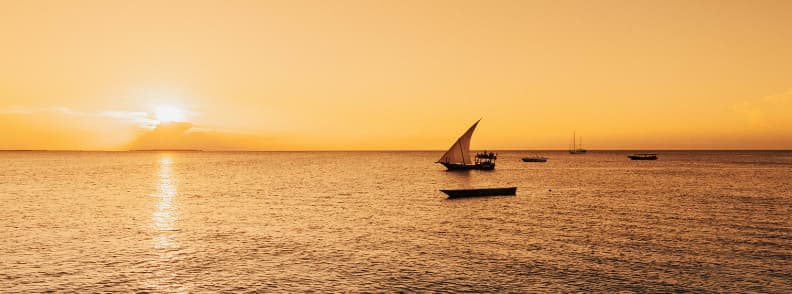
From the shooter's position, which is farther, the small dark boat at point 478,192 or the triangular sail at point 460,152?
the triangular sail at point 460,152

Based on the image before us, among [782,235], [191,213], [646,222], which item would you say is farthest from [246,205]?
[782,235]

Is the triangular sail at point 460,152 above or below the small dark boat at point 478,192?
above

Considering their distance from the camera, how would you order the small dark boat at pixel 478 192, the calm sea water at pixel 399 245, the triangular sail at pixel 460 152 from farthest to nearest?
1. the triangular sail at pixel 460 152
2. the small dark boat at pixel 478 192
3. the calm sea water at pixel 399 245

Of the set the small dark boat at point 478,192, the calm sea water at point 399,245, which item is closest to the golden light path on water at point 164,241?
the calm sea water at point 399,245

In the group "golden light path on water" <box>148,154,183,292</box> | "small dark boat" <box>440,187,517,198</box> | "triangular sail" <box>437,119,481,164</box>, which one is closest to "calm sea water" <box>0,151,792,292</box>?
"golden light path on water" <box>148,154,183,292</box>

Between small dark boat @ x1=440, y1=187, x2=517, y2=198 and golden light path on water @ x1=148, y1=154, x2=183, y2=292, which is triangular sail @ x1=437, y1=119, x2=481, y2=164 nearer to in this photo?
small dark boat @ x1=440, y1=187, x2=517, y2=198

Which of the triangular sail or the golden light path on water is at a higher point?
the triangular sail

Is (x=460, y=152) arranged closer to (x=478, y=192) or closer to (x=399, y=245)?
(x=478, y=192)

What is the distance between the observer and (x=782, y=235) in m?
37.9

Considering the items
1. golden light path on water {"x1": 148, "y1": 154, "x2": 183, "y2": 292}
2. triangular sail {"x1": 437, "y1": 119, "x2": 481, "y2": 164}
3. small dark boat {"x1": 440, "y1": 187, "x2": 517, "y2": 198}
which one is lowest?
golden light path on water {"x1": 148, "y1": 154, "x2": 183, "y2": 292}

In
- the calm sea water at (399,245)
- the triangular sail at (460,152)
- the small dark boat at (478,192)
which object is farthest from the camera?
the triangular sail at (460,152)

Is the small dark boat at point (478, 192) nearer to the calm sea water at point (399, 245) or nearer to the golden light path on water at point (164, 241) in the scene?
the calm sea water at point (399, 245)

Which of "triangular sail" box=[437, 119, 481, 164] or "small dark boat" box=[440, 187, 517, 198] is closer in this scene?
"small dark boat" box=[440, 187, 517, 198]

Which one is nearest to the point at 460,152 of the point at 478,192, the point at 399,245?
the point at 478,192
